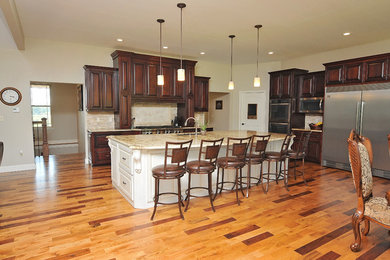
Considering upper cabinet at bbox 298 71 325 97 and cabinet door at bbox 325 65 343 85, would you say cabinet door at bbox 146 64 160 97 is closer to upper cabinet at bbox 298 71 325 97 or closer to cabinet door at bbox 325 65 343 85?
upper cabinet at bbox 298 71 325 97

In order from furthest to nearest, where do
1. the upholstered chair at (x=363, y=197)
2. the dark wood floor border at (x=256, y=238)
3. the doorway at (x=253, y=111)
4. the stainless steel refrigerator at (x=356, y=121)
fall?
the doorway at (x=253, y=111), the stainless steel refrigerator at (x=356, y=121), the dark wood floor border at (x=256, y=238), the upholstered chair at (x=363, y=197)

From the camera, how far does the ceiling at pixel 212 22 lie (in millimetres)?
3631

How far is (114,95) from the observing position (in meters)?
6.02

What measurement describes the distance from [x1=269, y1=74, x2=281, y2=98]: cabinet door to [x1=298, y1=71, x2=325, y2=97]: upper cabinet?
612 millimetres

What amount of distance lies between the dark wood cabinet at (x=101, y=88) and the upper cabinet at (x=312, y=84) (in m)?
4.89

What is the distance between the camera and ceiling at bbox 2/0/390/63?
143 inches

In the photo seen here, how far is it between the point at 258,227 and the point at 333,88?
432 cm

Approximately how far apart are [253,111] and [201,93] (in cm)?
194

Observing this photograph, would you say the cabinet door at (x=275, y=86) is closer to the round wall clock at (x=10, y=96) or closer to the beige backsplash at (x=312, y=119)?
the beige backsplash at (x=312, y=119)

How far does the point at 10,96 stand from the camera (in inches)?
207

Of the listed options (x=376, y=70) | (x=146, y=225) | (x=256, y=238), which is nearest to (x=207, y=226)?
(x=256, y=238)

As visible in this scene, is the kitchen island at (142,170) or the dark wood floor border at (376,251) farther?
the kitchen island at (142,170)

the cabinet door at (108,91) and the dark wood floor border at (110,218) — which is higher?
the cabinet door at (108,91)

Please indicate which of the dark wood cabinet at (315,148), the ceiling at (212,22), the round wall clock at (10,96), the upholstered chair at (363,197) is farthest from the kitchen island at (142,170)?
the dark wood cabinet at (315,148)
